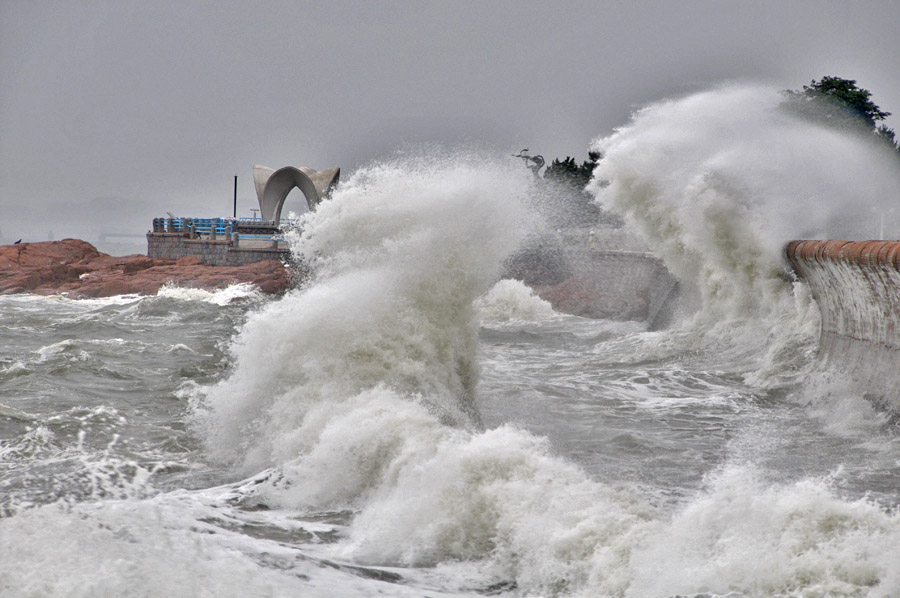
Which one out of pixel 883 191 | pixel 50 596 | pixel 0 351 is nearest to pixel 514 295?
pixel 883 191

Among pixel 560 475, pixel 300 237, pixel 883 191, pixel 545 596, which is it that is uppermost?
pixel 883 191

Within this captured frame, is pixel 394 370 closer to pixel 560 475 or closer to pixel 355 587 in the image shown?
pixel 560 475

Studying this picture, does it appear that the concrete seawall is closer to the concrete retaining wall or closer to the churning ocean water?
the churning ocean water

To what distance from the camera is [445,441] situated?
191 inches

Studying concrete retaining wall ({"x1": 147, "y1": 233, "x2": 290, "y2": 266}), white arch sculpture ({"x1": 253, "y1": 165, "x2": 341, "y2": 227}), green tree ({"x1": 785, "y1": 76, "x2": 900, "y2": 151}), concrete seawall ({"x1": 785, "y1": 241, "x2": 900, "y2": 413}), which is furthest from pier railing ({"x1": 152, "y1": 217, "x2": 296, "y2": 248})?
concrete seawall ({"x1": 785, "y1": 241, "x2": 900, "y2": 413})

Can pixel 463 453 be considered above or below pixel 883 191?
below

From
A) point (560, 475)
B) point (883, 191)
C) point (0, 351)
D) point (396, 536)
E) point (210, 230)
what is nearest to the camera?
point (396, 536)

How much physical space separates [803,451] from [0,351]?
10.3m

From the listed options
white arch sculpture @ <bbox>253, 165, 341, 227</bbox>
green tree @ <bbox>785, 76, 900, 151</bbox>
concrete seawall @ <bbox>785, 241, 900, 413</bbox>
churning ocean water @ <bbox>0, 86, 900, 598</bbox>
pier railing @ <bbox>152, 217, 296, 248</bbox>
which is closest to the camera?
churning ocean water @ <bbox>0, 86, 900, 598</bbox>

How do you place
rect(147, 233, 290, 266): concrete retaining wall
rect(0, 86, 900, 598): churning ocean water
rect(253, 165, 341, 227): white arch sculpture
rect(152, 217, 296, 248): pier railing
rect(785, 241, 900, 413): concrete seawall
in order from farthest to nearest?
1. rect(253, 165, 341, 227): white arch sculpture
2. rect(152, 217, 296, 248): pier railing
3. rect(147, 233, 290, 266): concrete retaining wall
4. rect(785, 241, 900, 413): concrete seawall
5. rect(0, 86, 900, 598): churning ocean water

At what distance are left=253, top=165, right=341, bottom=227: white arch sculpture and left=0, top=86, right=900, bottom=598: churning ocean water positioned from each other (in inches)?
1328

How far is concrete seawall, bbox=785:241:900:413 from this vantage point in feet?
23.0

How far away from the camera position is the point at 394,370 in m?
6.37

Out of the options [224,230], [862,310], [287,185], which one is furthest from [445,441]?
[287,185]
